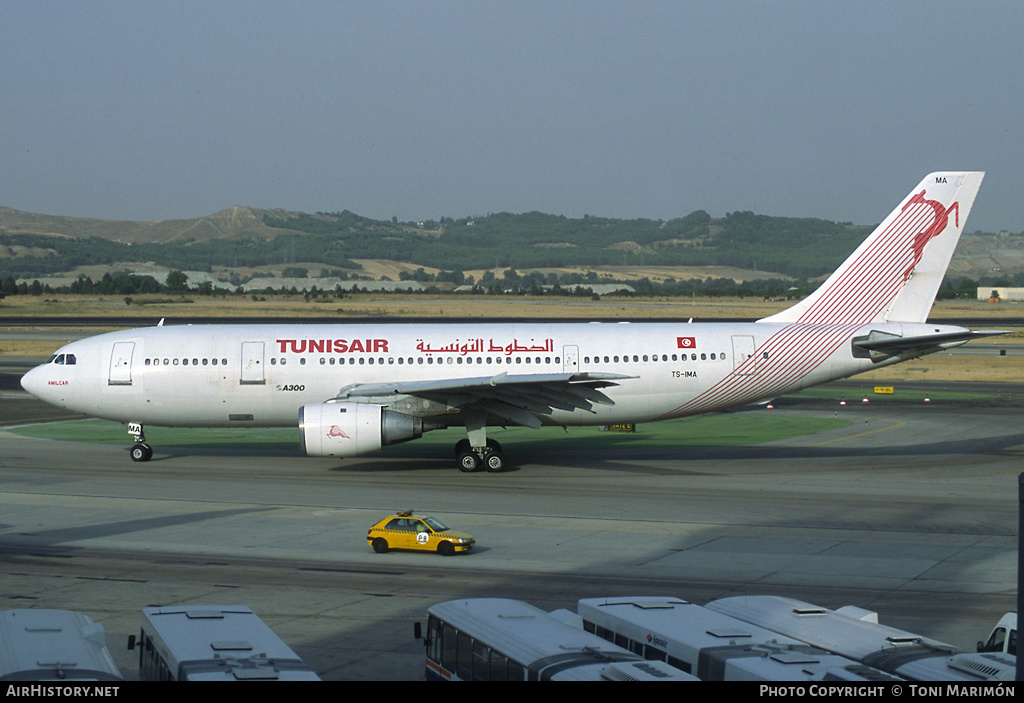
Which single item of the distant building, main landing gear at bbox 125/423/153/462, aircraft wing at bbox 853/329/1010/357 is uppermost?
the distant building

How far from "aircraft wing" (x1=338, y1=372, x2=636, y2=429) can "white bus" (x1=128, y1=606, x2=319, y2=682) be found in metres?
18.4

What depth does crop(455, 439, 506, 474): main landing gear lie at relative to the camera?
1275 inches

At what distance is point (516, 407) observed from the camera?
31875 millimetres

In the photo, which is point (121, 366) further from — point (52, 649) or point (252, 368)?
point (52, 649)

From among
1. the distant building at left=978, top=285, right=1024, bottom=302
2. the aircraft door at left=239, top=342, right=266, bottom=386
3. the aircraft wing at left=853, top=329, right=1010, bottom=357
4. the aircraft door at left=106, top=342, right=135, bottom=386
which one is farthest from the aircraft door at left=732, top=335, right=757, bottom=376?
the distant building at left=978, top=285, right=1024, bottom=302

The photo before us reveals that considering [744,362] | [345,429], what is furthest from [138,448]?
[744,362]

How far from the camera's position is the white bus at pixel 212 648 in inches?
369

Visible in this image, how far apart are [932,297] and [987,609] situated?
20.1 meters

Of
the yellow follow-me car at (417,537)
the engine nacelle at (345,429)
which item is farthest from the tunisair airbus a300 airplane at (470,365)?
the yellow follow-me car at (417,537)

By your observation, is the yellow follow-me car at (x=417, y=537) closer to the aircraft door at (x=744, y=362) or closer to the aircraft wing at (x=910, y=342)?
the aircraft door at (x=744, y=362)

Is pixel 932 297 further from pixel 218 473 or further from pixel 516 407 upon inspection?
pixel 218 473

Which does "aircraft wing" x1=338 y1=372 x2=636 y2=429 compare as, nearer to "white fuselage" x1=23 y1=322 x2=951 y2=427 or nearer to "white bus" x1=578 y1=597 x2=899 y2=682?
"white fuselage" x1=23 y1=322 x2=951 y2=427

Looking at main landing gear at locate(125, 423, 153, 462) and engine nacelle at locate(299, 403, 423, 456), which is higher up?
engine nacelle at locate(299, 403, 423, 456)

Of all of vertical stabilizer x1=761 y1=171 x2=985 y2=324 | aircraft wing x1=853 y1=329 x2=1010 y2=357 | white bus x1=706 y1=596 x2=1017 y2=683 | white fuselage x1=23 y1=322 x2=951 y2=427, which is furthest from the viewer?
vertical stabilizer x1=761 y1=171 x2=985 y2=324
